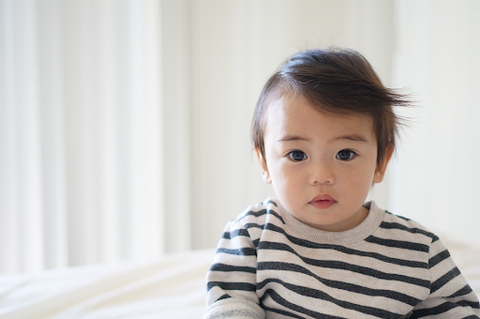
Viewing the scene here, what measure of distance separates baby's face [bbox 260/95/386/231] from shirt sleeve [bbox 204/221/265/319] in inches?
4.6

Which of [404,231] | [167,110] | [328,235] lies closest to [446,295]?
[404,231]

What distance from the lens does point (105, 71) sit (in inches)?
68.2

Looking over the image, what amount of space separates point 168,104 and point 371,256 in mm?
1324

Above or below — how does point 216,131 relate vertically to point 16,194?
above

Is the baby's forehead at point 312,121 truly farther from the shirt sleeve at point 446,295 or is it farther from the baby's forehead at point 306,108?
the shirt sleeve at point 446,295

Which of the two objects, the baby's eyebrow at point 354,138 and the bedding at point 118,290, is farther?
the bedding at point 118,290

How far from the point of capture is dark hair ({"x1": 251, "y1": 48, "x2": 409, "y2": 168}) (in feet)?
2.48

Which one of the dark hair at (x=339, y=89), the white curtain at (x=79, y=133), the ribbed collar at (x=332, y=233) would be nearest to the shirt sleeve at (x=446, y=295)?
the ribbed collar at (x=332, y=233)

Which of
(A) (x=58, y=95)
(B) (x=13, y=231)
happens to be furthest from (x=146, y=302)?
(A) (x=58, y=95)

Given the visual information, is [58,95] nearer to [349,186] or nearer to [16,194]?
[16,194]

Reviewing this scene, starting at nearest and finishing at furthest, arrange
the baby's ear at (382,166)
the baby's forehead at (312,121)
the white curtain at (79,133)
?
the baby's forehead at (312,121) → the baby's ear at (382,166) → the white curtain at (79,133)

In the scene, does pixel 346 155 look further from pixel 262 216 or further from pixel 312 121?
pixel 262 216

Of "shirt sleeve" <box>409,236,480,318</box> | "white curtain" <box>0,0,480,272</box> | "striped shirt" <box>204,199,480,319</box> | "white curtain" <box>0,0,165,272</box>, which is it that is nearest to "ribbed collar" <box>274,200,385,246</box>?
"striped shirt" <box>204,199,480,319</box>

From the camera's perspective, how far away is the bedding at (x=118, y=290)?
0.92 meters
